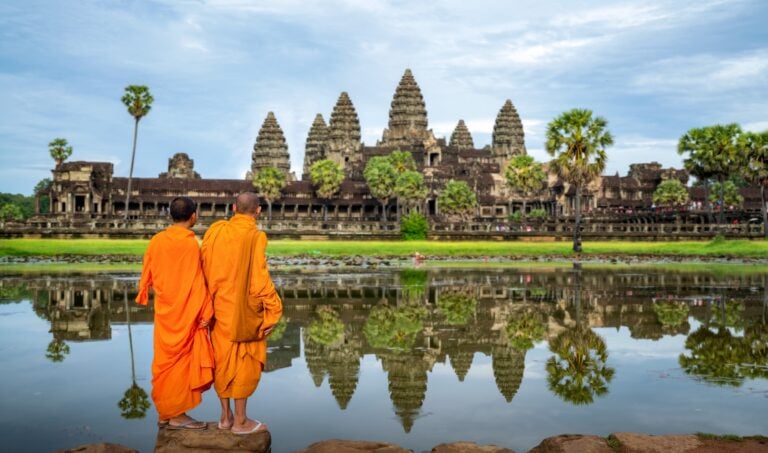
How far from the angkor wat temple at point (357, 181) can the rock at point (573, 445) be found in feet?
173

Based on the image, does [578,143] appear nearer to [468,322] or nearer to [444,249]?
[444,249]

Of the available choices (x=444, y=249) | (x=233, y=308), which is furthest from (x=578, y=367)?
(x=444, y=249)

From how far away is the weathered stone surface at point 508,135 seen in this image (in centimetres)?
12950

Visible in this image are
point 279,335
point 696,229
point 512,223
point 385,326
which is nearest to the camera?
point 279,335

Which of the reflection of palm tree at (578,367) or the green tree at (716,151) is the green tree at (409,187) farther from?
Answer: the reflection of palm tree at (578,367)

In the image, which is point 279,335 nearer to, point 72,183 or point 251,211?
point 251,211

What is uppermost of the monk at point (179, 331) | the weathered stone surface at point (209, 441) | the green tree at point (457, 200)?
the green tree at point (457, 200)

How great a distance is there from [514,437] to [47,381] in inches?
218

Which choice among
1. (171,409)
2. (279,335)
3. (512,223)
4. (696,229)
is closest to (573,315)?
(279,335)

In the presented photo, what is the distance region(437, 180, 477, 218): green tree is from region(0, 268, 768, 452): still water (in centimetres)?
7446

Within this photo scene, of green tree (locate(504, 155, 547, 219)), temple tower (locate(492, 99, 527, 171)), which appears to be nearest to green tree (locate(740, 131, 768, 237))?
green tree (locate(504, 155, 547, 219))

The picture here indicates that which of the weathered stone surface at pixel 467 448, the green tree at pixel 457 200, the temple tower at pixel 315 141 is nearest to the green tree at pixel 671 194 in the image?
the green tree at pixel 457 200

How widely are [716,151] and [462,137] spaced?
3184 inches

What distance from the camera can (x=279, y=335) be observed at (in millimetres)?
13203
